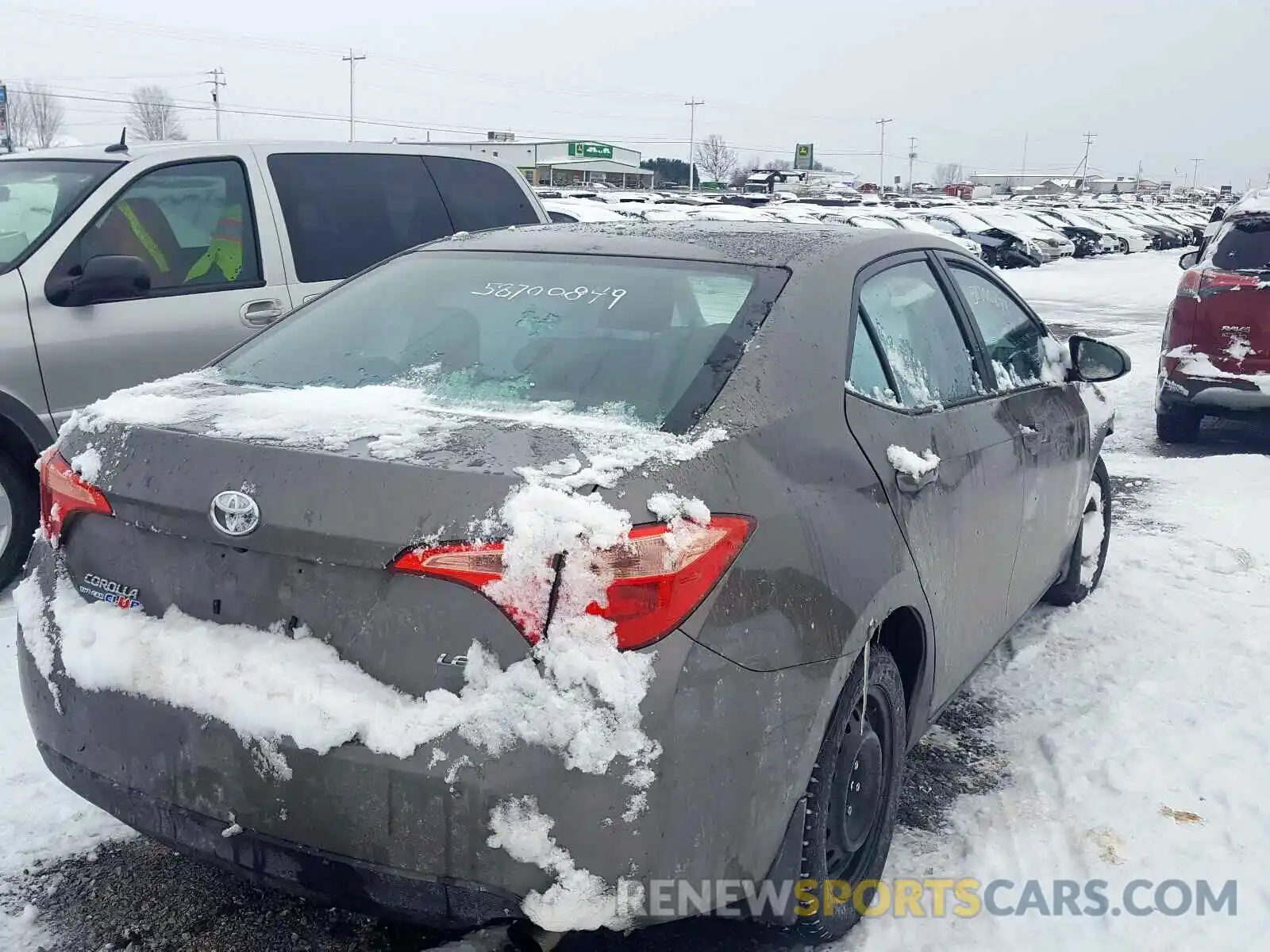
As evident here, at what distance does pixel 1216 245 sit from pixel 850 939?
286 inches

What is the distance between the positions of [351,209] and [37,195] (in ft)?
4.78

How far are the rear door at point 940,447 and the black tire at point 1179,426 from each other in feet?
19.0

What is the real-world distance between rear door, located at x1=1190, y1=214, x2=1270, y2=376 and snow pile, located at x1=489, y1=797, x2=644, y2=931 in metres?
7.48

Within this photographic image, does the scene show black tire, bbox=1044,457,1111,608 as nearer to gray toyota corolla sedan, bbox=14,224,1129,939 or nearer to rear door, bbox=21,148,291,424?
gray toyota corolla sedan, bbox=14,224,1129,939

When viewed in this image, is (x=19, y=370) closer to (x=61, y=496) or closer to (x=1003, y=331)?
(x=61, y=496)

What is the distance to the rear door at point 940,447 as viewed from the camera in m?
2.83

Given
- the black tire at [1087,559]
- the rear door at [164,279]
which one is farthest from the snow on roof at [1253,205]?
→ the rear door at [164,279]

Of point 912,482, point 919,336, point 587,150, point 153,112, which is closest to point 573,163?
point 587,150

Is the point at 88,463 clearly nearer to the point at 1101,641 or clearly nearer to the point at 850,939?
the point at 850,939

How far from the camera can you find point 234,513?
216 centimetres

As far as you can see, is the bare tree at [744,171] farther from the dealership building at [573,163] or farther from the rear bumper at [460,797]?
the rear bumper at [460,797]

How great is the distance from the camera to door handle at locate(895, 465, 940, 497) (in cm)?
279

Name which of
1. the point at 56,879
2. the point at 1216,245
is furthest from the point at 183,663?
the point at 1216,245

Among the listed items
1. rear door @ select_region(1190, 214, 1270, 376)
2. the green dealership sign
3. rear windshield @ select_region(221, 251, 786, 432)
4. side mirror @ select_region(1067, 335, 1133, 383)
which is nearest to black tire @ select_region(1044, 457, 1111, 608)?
side mirror @ select_region(1067, 335, 1133, 383)
